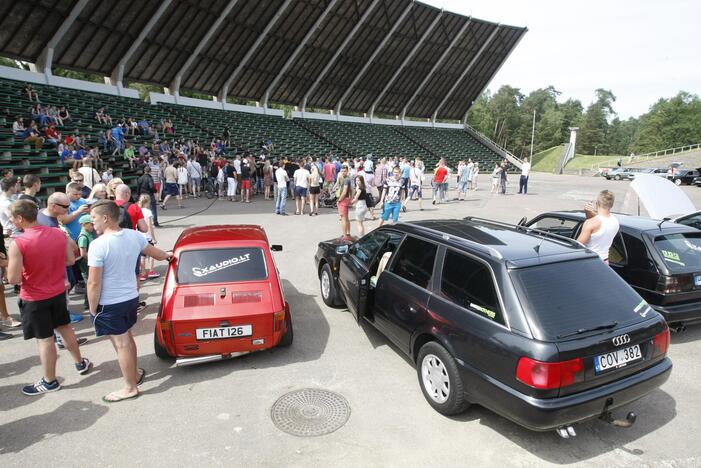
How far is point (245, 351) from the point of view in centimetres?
448

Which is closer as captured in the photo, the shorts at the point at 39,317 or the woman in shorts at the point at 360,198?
the shorts at the point at 39,317

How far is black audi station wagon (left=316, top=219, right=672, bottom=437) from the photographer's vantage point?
118 inches

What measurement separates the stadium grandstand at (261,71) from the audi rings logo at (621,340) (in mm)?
15182

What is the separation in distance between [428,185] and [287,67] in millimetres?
16428

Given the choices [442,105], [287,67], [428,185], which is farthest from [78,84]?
[442,105]

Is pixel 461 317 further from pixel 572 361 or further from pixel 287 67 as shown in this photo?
pixel 287 67

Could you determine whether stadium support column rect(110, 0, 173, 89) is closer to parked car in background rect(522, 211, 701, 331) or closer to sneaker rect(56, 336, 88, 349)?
sneaker rect(56, 336, 88, 349)

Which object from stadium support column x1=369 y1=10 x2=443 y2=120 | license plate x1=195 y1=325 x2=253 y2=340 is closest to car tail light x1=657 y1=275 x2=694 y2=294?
license plate x1=195 y1=325 x2=253 y2=340

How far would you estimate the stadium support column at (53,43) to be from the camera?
20.9m

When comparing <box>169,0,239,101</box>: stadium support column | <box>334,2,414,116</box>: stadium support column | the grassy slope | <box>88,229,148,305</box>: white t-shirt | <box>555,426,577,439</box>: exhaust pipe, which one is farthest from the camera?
the grassy slope

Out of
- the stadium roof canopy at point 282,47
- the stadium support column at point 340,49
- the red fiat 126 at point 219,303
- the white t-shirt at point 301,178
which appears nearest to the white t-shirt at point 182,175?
the white t-shirt at point 301,178

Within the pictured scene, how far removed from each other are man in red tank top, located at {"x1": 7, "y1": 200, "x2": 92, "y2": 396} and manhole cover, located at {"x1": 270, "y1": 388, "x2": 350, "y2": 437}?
2.37 meters

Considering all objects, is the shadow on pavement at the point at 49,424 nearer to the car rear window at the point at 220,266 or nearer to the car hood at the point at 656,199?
the car rear window at the point at 220,266

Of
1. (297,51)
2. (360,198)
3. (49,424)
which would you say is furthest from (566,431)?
(297,51)
